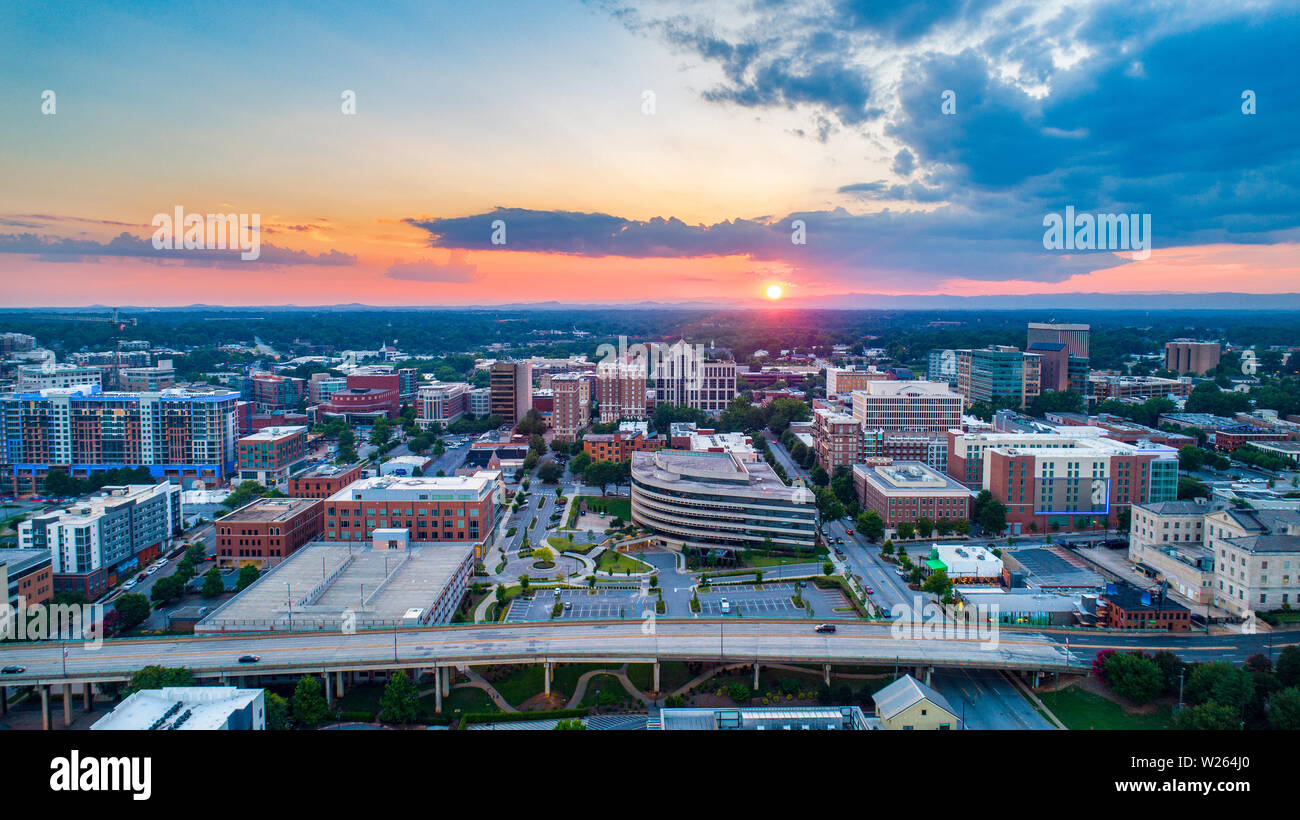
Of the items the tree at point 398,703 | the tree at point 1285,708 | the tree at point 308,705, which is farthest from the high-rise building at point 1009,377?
the tree at point 308,705

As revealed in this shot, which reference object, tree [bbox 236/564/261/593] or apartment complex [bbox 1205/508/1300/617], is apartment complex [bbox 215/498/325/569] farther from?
apartment complex [bbox 1205/508/1300/617]

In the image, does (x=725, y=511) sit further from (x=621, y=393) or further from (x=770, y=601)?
(x=621, y=393)

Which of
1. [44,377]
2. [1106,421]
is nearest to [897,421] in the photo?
[1106,421]

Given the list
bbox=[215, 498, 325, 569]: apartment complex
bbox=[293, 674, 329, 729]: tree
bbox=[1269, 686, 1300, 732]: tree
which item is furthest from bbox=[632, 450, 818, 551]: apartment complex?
bbox=[293, 674, 329, 729]: tree

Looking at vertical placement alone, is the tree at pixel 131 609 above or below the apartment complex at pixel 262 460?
below

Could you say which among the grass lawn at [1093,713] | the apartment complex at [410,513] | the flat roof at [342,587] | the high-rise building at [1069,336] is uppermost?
the high-rise building at [1069,336]

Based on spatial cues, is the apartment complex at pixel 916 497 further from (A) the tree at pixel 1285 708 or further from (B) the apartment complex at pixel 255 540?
(B) the apartment complex at pixel 255 540
